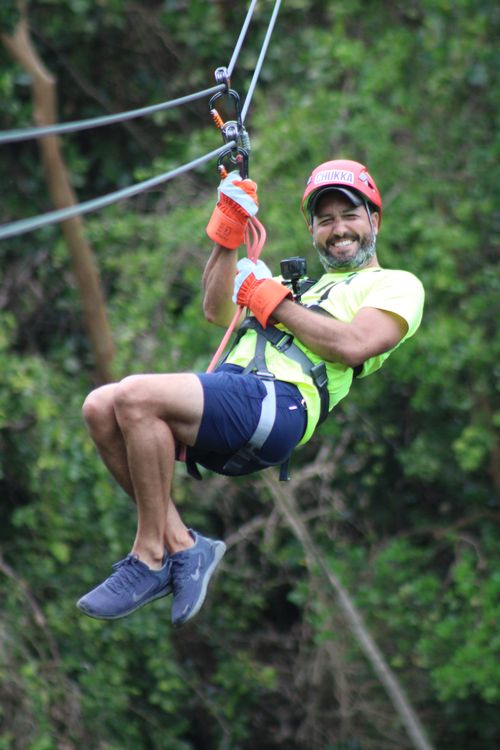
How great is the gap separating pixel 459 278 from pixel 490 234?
0.35 metres

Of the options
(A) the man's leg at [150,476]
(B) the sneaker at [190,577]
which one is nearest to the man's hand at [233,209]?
(A) the man's leg at [150,476]

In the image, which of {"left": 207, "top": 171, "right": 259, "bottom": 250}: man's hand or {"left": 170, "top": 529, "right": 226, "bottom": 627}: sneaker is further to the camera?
{"left": 207, "top": 171, "right": 259, "bottom": 250}: man's hand

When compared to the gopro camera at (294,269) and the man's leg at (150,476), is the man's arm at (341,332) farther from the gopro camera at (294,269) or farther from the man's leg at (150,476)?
the man's leg at (150,476)

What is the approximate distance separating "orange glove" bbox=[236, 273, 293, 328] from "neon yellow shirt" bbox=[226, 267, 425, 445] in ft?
0.52

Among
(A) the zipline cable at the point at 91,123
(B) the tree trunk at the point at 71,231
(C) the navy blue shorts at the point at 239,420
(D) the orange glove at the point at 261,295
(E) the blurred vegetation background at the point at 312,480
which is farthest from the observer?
(B) the tree trunk at the point at 71,231

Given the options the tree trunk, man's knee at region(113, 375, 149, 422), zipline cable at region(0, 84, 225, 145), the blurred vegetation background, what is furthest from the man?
the tree trunk

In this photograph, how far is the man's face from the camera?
172 inches

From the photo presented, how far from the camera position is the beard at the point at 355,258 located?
438 cm

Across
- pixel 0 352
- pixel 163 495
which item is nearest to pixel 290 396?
pixel 163 495

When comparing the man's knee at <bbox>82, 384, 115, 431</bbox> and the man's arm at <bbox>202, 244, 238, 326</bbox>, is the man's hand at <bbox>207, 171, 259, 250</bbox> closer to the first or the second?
the man's arm at <bbox>202, 244, 238, 326</bbox>

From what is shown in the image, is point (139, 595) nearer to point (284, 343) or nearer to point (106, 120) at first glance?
point (284, 343)

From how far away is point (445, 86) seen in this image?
864cm

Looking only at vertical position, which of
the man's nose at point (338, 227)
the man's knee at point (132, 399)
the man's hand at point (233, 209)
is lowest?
the man's knee at point (132, 399)

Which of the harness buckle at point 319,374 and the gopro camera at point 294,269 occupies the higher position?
the gopro camera at point 294,269
